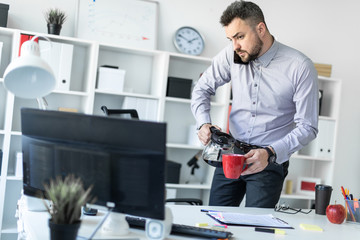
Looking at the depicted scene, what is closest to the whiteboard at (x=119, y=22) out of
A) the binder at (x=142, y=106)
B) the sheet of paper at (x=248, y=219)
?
the binder at (x=142, y=106)

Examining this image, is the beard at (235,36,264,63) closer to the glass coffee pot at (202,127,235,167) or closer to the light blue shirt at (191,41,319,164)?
the light blue shirt at (191,41,319,164)

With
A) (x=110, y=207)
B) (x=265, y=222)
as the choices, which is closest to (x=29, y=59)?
(x=110, y=207)

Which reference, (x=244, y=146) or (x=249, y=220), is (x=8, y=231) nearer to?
(x=244, y=146)

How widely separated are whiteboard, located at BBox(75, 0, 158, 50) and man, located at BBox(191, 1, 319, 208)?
1.51 m

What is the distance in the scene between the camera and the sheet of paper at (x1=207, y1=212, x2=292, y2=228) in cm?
190

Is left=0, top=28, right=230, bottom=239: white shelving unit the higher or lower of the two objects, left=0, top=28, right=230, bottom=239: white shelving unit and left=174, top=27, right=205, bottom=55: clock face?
the lower

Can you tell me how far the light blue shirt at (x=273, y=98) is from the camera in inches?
98.0

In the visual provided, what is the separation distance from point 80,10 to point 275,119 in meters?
2.15

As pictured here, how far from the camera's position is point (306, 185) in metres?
4.59

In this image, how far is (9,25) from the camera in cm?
375

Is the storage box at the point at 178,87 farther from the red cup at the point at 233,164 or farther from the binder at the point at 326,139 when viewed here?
the red cup at the point at 233,164

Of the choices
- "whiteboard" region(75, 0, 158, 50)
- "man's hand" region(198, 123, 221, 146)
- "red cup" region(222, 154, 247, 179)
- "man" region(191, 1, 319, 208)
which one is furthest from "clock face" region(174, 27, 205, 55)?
"red cup" region(222, 154, 247, 179)

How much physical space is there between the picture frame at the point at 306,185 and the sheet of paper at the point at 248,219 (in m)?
2.62

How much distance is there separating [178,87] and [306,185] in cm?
171
